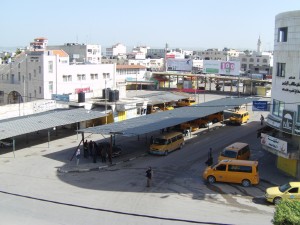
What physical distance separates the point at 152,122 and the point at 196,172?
7127 millimetres

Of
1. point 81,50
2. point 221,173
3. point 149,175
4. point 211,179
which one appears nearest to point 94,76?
point 211,179

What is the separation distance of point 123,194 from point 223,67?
62647mm

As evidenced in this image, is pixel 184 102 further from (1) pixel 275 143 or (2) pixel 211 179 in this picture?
(2) pixel 211 179

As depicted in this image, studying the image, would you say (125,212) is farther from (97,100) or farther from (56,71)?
(56,71)

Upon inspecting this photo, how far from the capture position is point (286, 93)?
26.2 m

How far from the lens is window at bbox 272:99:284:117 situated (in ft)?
88.0

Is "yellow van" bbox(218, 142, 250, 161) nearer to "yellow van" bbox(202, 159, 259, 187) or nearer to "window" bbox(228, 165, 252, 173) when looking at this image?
"yellow van" bbox(202, 159, 259, 187)

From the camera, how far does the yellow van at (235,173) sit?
23.2 metres

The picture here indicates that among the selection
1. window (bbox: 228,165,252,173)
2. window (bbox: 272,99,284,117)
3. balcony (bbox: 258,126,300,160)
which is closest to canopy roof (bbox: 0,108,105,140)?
window (bbox: 228,165,252,173)

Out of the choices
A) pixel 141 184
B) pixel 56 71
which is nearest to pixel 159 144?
pixel 141 184

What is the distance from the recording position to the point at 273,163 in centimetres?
2886

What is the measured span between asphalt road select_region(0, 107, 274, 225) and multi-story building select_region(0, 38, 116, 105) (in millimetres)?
24128

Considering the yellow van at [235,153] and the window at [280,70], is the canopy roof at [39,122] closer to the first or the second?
the yellow van at [235,153]

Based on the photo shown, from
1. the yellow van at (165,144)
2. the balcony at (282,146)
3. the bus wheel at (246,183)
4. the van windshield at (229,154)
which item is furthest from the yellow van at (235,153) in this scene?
the yellow van at (165,144)
